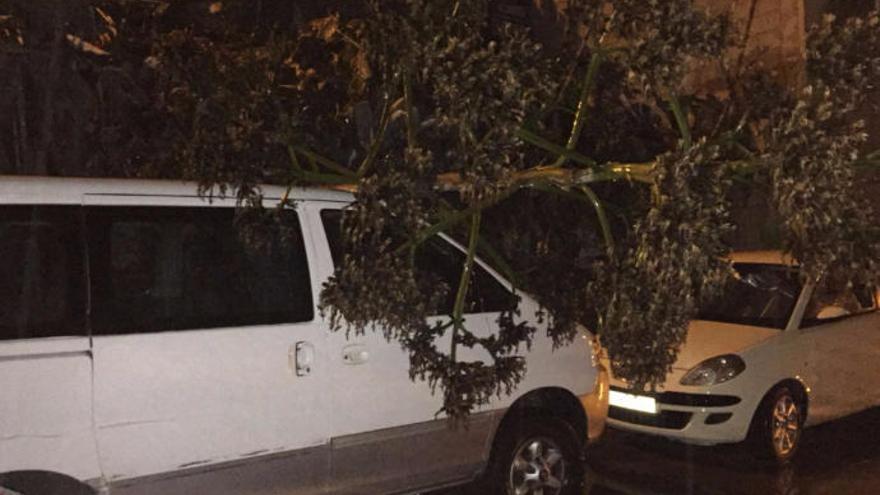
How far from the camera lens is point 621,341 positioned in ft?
14.1

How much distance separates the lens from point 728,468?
6578 millimetres

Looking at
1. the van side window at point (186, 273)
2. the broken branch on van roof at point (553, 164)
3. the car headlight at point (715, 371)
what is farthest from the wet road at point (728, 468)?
the van side window at point (186, 273)

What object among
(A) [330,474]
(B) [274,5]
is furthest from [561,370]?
(B) [274,5]

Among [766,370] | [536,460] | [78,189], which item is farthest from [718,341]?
[78,189]

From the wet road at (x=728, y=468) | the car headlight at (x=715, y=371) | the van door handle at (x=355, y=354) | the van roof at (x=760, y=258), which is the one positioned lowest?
the wet road at (x=728, y=468)

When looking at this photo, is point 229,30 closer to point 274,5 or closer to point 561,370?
point 274,5

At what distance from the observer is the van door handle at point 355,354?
447 centimetres

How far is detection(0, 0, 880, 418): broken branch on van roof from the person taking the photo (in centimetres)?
382

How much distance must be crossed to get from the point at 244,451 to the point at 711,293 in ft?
7.07

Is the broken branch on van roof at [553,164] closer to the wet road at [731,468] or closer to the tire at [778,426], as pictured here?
the wet road at [731,468]

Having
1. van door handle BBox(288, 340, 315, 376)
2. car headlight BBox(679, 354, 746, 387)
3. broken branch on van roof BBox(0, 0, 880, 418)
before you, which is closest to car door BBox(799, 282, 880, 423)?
car headlight BBox(679, 354, 746, 387)

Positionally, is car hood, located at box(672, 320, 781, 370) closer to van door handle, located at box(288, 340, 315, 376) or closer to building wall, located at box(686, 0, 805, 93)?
van door handle, located at box(288, 340, 315, 376)

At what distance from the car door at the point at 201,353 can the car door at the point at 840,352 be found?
4.01 metres

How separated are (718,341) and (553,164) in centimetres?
241
